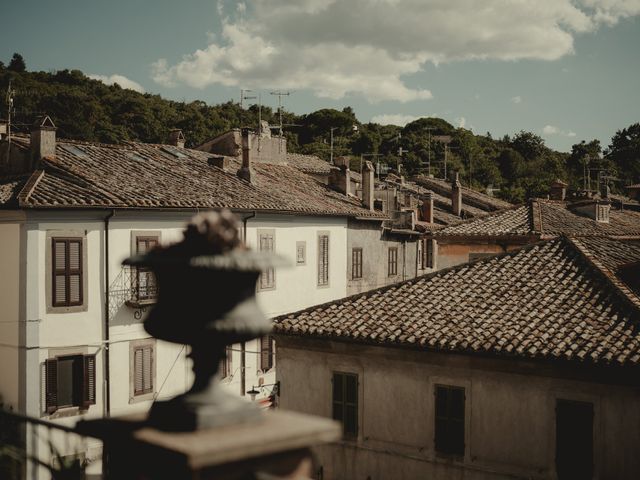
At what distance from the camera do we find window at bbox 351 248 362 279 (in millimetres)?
29000

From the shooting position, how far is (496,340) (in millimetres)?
11930

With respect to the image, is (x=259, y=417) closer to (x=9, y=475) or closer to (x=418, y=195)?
(x=9, y=475)

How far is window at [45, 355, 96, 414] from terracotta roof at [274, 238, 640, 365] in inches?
274

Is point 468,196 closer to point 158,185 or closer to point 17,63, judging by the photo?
point 158,185

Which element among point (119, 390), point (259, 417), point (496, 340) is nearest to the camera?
point (259, 417)

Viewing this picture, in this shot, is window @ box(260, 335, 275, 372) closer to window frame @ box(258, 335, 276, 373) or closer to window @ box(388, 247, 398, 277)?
window frame @ box(258, 335, 276, 373)

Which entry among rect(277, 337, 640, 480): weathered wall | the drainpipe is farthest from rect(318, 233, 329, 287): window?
rect(277, 337, 640, 480): weathered wall

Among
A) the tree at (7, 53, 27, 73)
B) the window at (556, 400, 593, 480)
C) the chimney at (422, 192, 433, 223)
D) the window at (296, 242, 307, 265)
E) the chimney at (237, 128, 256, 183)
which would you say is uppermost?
the tree at (7, 53, 27, 73)

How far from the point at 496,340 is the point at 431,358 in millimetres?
1303

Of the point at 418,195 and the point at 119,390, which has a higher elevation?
the point at 418,195

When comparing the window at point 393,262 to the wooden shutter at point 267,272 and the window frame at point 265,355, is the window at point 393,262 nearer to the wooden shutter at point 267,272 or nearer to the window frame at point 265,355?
the wooden shutter at point 267,272

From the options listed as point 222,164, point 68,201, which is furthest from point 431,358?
point 222,164

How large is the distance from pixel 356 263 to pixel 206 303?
26114 mm

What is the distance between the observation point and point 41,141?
20.0m
